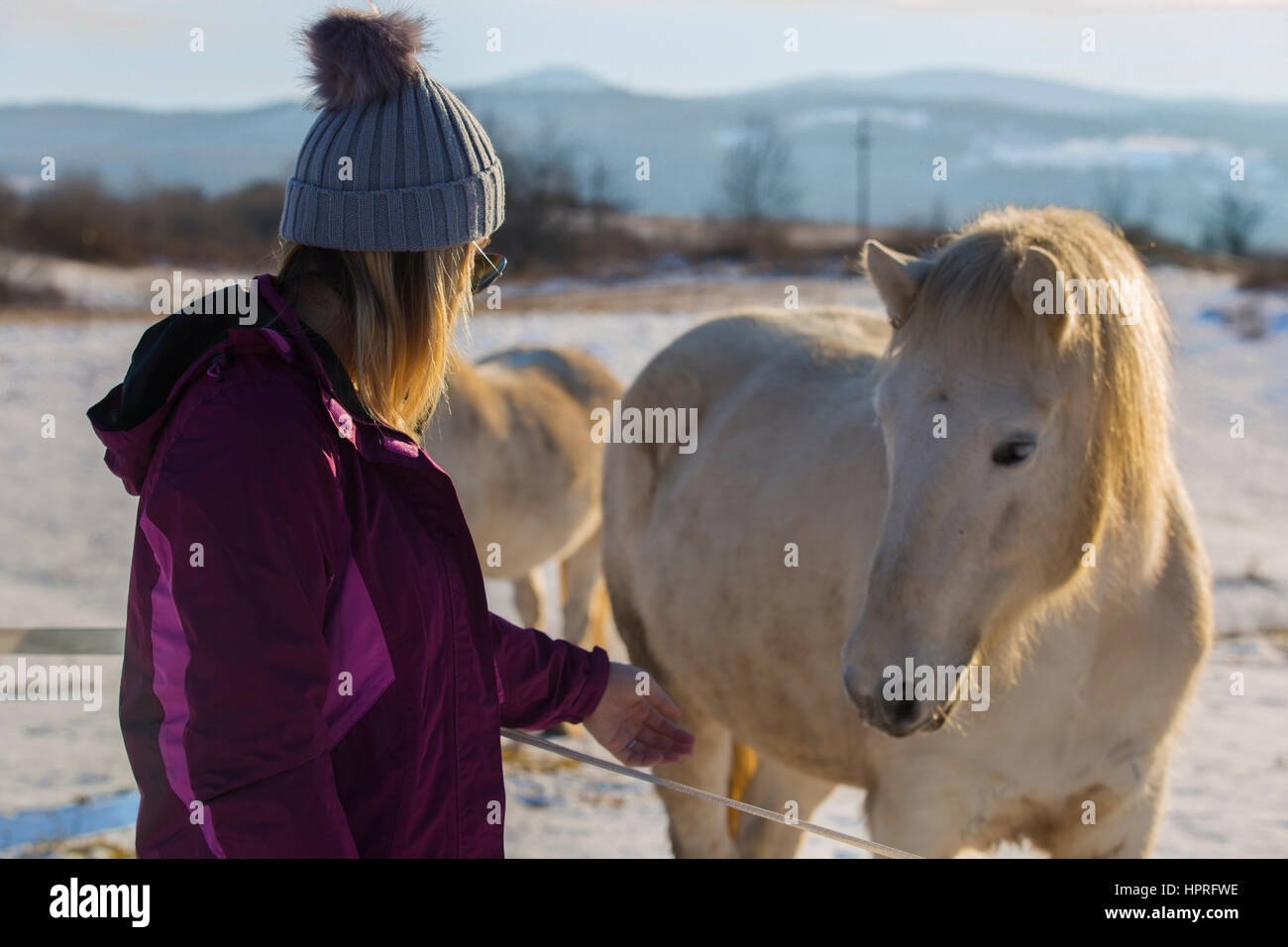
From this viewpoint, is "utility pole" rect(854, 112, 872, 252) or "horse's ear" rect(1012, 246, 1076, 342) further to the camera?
"utility pole" rect(854, 112, 872, 252)

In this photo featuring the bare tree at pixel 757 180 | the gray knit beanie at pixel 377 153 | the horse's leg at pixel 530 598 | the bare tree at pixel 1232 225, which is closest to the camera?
the gray knit beanie at pixel 377 153

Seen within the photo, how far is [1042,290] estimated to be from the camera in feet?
6.59

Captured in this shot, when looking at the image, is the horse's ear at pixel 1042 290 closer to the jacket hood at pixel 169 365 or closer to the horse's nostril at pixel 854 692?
the horse's nostril at pixel 854 692

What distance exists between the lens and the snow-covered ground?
455cm

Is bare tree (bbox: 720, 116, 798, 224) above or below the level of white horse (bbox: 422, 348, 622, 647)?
above

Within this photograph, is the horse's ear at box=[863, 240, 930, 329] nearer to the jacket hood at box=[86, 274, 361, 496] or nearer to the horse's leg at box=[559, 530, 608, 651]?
the jacket hood at box=[86, 274, 361, 496]

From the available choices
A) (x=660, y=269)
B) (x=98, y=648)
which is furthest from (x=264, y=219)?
(x=98, y=648)

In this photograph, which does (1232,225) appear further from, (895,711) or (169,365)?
(169,365)

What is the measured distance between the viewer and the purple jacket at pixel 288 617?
1122 mm

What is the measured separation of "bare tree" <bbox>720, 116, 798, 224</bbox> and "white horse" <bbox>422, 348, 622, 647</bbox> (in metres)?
31.3

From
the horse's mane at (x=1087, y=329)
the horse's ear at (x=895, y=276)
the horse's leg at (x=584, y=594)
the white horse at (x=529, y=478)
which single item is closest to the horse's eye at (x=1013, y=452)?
the horse's mane at (x=1087, y=329)

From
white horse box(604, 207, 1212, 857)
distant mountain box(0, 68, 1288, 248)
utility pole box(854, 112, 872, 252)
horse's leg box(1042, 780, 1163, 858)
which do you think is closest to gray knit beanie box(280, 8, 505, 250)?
white horse box(604, 207, 1212, 857)

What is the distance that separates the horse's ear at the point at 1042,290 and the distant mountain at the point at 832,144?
105 feet
